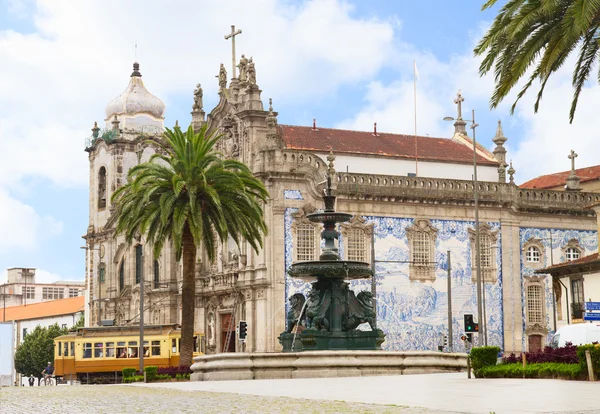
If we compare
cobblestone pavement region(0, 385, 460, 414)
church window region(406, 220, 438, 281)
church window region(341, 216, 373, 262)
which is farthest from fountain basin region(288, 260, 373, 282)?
church window region(406, 220, 438, 281)

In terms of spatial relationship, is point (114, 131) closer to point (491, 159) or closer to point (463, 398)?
point (491, 159)

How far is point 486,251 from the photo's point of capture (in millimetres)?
59406

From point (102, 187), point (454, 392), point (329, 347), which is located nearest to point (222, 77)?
point (102, 187)

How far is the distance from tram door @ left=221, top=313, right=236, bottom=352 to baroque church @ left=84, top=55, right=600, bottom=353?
89 mm

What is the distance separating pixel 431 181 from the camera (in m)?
58.5

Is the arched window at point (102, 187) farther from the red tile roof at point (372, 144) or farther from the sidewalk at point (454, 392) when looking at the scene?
the sidewalk at point (454, 392)

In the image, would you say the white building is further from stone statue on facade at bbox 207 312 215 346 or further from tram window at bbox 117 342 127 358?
tram window at bbox 117 342 127 358

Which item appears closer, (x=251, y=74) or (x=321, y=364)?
(x=321, y=364)

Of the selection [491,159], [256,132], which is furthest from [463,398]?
[491,159]

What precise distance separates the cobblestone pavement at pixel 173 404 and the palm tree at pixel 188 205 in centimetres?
1921

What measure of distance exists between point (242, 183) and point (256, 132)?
1295 cm

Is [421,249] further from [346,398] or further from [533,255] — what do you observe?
[346,398]

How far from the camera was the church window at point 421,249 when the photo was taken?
2267 inches

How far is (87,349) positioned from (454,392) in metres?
34.6
